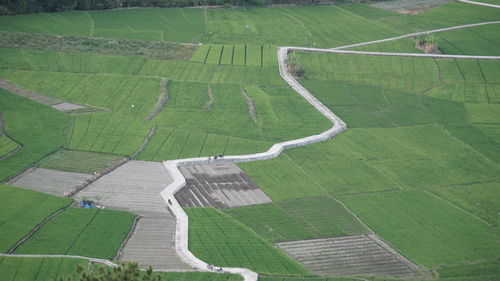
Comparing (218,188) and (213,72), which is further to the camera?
(213,72)

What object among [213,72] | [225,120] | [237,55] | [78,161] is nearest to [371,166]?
[225,120]

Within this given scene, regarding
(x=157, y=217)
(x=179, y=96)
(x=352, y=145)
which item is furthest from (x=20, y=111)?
(x=352, y=145)

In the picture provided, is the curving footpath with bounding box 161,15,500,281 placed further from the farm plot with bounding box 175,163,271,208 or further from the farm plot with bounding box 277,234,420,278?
the farm plot with bounding box 277,234,420,278

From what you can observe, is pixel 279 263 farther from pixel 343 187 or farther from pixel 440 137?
pixel 440 137

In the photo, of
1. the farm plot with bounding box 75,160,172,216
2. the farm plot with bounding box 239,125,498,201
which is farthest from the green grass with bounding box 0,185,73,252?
the farm plot with bounding box 239,125,498,201

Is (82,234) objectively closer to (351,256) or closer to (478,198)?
(351,256)

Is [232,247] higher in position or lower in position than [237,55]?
lower

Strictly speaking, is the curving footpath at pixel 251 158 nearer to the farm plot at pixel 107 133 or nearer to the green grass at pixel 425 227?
the farm plot at pixel 107 133
